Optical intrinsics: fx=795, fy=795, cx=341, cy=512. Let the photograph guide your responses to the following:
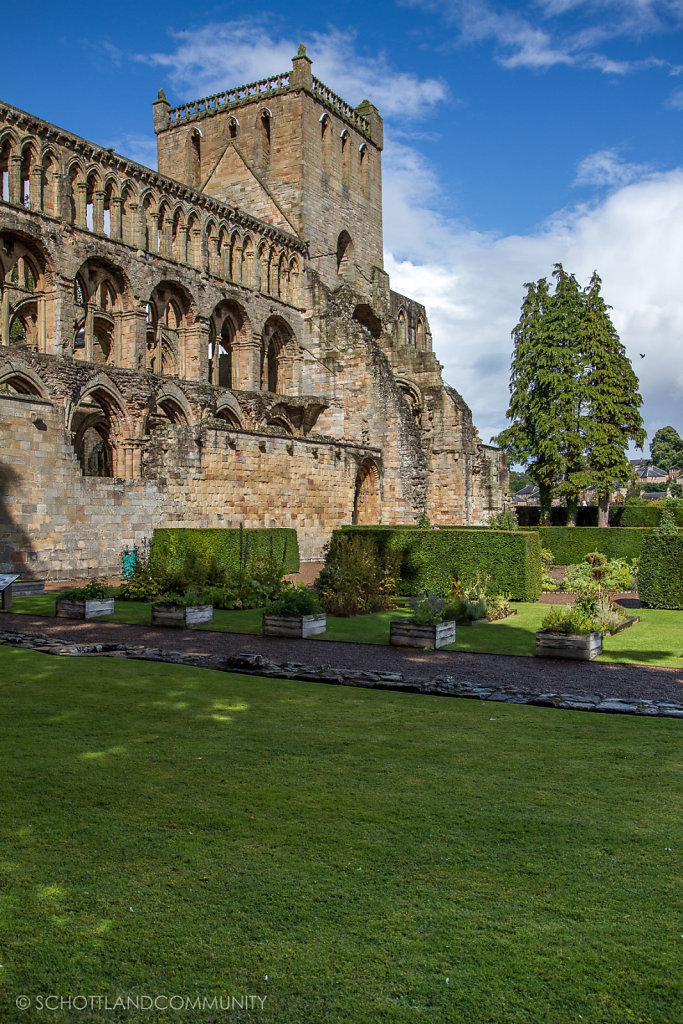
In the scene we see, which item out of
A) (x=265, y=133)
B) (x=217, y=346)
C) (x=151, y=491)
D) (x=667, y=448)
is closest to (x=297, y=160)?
(x=265, y=133)

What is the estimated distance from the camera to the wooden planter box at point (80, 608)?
1230 centimetres

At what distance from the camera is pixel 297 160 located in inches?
1486

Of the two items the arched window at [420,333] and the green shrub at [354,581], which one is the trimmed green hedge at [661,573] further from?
the arched window at [420,333]

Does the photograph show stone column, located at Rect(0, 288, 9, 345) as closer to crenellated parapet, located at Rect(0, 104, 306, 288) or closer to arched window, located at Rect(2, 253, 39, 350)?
arched window, located at Rect(2, 253, 39, 350)

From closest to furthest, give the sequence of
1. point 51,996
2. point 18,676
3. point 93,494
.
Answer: point 51,996 → point 18,676 → point 93,494

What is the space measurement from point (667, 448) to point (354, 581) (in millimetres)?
103238

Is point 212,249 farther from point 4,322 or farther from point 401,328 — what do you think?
point 401,328

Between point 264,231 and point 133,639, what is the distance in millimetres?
27939

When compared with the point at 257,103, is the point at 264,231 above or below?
below

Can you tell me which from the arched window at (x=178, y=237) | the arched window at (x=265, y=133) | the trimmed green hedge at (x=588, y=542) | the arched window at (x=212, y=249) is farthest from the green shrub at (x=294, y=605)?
the arched window at (x=265, y=133)

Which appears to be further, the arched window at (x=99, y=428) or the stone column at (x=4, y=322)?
the stone column at (x=4, y=322)

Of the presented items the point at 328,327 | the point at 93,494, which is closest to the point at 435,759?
the point at 93,494

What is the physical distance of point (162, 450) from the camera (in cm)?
1958

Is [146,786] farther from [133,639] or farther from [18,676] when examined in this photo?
[133,639]
